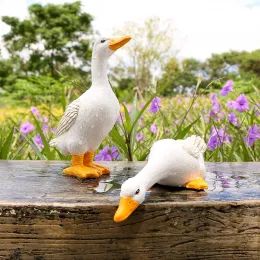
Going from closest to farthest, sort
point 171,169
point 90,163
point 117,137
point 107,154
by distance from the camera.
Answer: point 171,169 → point 90,163 → point 117,137 → point 107,154

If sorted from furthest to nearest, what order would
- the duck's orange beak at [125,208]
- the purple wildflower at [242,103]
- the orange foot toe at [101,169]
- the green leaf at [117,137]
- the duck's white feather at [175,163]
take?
the purple wildflower at [242,103], the green leaf at [117,137], the orange foot toe at [101,169], the duck's white feather at [175,163], the duck's orange beak at [125,208]

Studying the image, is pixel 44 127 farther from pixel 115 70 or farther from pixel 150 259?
pixel 115 70

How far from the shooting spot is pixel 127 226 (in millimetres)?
848

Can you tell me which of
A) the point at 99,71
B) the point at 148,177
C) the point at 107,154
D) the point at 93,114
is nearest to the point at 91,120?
the point at 93,114

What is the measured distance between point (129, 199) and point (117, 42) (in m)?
0.38

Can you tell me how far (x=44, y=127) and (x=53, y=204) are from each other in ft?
4.43

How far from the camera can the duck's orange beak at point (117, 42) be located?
3.32 feet

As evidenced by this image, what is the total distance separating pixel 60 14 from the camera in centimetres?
1462

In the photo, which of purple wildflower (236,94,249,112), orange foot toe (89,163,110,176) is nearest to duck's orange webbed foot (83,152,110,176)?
orange foot toe (89,163,110,176)

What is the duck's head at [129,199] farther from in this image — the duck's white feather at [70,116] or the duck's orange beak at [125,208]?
the duck's white feather at [70,116]

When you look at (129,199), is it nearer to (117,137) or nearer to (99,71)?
(99,71)

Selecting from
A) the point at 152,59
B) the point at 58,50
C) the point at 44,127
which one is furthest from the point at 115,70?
the point at 44,127

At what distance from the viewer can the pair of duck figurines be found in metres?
0.95

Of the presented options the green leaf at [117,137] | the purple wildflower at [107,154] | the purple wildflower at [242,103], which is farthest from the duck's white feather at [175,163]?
the purple wildflower at [242,103]
